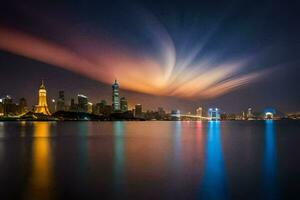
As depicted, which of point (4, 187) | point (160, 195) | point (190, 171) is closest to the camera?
point (160, 195)

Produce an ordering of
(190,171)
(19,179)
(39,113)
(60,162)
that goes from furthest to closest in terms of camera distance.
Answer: (39,113), (60,162), (190,171), (19,179)

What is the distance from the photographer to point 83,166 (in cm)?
2136

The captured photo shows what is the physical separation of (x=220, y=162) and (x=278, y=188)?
28.4 feet

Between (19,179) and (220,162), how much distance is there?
12940 mm

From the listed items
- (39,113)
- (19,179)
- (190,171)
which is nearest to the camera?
(19,179)

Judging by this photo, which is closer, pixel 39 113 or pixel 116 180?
pixel 116 180

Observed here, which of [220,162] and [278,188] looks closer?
[278,188]

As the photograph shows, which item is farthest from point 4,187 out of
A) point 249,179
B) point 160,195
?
point 249,179

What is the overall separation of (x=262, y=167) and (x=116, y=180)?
378 inches


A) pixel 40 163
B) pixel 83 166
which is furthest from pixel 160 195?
pixel 40 163

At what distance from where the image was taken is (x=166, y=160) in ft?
80.7

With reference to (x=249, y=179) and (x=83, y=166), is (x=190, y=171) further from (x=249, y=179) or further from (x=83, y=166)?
(x=83, y=166)

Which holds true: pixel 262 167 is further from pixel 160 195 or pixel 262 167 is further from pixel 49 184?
pixel 49 184

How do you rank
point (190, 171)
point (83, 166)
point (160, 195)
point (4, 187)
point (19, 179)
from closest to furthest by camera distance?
point (160, 195)
point (4, 187)
point (19, 179)
point (190, 171)
point (83, 166)
